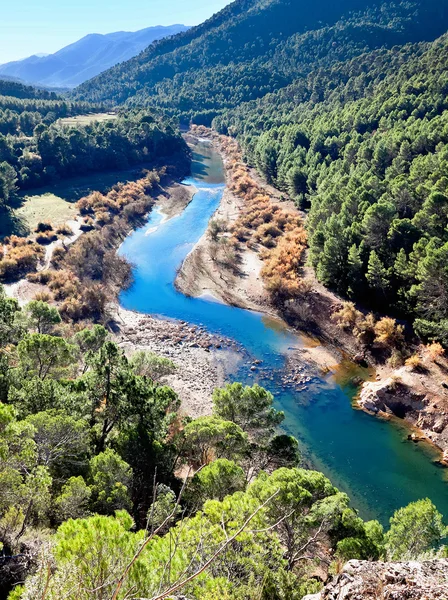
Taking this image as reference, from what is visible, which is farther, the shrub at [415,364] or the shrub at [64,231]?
the shrub at [64,231]

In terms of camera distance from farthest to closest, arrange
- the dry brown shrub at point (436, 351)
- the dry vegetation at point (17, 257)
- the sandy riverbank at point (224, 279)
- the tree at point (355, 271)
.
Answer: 1. the dry vegetation at point (17, 257)
2. the sandy riverbank at point (224, 279)
3. the tree at point (355, 271)
4. the dry brown shrub at point (436, 351)

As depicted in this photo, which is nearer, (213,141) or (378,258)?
(378,258)

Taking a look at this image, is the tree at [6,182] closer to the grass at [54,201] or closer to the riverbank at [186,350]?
the grass at [54,201]

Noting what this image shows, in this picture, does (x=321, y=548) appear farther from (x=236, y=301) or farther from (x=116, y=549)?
(x=236, y=301)

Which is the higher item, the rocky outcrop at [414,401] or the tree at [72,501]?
the tree at [72,501]

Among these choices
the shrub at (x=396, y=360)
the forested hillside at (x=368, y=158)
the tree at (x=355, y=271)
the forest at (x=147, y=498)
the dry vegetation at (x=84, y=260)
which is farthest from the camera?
the dry vegetation at (x=84, y=260)

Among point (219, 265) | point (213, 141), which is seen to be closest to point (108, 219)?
point (219, 265)

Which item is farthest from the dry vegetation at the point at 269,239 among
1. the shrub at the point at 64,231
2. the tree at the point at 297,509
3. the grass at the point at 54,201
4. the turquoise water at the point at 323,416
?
the tree at the point at 297,509
